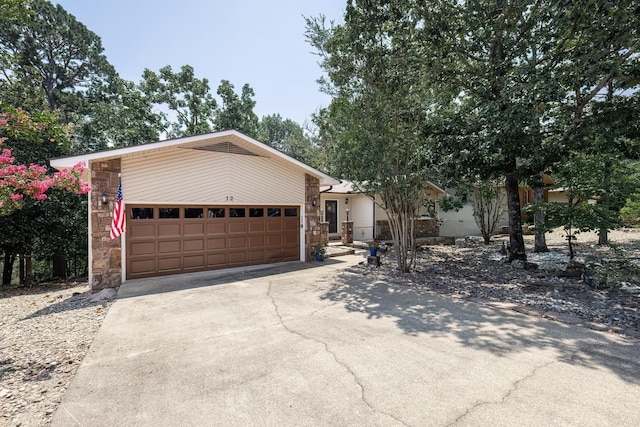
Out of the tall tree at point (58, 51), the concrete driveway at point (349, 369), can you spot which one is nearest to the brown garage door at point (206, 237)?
the concrete driveway at point (349, 369)

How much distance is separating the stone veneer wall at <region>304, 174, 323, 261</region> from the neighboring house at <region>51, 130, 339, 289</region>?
0.04 m

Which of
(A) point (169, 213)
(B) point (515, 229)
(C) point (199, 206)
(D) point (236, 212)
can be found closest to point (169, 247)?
(A) point (169, 213)

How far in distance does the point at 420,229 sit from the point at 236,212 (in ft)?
33.6

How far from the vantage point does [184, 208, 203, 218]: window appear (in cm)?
869

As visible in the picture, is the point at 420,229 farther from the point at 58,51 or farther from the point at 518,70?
the point at 58,51

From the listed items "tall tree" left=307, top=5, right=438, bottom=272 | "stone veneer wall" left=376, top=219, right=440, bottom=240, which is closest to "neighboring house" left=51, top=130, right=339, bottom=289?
"tall tree" left=307, top=5, right=438, bottom=272

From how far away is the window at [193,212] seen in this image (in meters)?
8.69

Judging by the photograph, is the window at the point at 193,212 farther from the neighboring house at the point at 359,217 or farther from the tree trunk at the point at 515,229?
the tree trunk at the point at 515,229

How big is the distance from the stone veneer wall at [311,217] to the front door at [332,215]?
15.4 ft

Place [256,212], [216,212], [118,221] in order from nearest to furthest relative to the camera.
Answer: [118,221]
[216,212]
[256,212]

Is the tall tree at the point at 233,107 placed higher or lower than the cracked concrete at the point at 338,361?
higher

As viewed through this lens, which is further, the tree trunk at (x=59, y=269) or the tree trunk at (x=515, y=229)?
the tree trunk at (x=59, y=269)

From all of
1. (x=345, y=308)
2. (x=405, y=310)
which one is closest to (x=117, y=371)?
(x=345, y=308)

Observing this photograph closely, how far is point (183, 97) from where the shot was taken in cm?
2333
